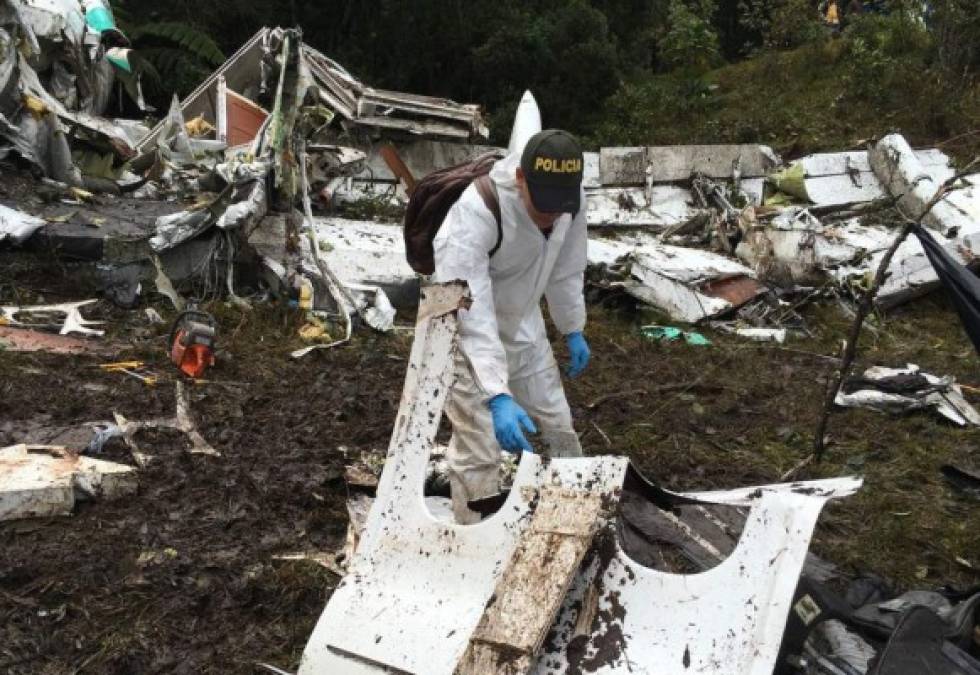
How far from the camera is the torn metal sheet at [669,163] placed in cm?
1044

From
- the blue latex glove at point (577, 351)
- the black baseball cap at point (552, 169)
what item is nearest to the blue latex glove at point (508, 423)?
the black baseball cap at point (552, 169)

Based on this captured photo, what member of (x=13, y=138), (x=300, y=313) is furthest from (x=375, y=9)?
(x=300, y=313)

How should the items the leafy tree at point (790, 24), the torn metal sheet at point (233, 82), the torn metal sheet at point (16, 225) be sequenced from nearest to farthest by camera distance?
the torn metal sheet at point (16, 225), the torn metal sheet at point (233, 82), the leafy tree at point (790, 24)

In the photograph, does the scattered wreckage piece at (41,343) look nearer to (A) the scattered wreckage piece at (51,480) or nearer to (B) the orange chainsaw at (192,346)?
(B) the orange chainsaw at (192,346)

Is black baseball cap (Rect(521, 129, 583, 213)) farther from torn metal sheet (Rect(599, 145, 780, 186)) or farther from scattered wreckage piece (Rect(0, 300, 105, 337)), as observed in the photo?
torn metal sheet (Rect(599, 145, 780, 186))

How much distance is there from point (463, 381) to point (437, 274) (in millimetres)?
430

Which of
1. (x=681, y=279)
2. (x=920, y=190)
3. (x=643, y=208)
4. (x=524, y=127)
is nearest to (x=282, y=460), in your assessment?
(x=524, y=127)

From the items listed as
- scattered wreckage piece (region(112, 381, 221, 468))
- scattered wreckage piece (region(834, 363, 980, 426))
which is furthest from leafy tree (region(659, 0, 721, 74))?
scattered wreckage piece (region(112, 381, 221, 468))

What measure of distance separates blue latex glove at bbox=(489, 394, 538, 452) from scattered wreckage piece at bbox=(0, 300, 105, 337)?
406cm

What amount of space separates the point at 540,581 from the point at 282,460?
8.26 feet

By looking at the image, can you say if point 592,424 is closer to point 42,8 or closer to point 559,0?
point 42,8

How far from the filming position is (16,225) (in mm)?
6984

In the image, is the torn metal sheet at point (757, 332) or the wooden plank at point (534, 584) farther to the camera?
the torn metal sheet at point (757, 332)

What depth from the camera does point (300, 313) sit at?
696cm
